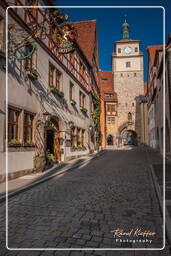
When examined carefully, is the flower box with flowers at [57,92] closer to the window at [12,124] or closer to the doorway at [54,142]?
the doorway at [54,142]

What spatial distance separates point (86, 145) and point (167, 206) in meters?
15.5

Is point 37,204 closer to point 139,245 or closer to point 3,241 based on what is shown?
point 3,241

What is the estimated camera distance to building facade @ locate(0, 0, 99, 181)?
27.0 ft

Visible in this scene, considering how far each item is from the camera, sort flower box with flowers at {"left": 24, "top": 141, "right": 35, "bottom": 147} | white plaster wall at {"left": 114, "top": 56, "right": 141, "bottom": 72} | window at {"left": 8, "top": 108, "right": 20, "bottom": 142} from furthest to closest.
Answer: white plaster wall at {"left": 114, "top": 56, "right": 141, "bottom": 72} < flower box with flowers at {"left": 24, "top": 141, "right": 35, "bottom": 147} < window at {"left": 8, "top": 108, "right": 20, "bottom": 142}

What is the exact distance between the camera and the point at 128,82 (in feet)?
141

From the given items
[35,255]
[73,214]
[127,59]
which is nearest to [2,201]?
[73,214]

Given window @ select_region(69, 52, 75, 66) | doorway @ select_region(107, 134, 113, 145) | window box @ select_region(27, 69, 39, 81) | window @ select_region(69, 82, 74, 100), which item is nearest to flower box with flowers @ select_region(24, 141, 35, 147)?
window box @ select_region(27, 69, 39, 81)

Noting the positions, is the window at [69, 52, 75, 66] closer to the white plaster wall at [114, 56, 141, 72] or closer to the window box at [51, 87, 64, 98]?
the window box at [51, 87, 64, 98]

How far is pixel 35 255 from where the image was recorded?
2.81 meters

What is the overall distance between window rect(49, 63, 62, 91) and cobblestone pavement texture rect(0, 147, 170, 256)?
298 inches

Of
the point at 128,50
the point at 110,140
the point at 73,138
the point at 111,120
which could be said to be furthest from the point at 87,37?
the point at 128,50

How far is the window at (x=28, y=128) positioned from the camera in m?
9.41

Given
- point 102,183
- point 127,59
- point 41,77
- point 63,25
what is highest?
point 127,59

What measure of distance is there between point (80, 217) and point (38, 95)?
7.49 metres
